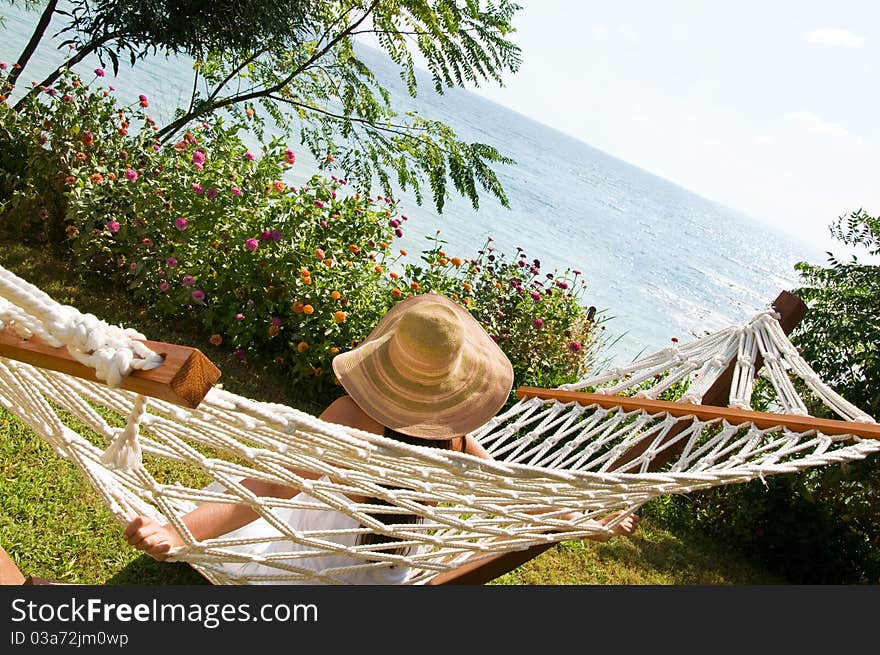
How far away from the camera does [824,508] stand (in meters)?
3.32

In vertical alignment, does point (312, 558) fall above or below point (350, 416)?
below

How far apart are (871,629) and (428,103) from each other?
112 ft

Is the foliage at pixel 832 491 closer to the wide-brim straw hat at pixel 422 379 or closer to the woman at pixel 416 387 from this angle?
the woman at pixel 416 387

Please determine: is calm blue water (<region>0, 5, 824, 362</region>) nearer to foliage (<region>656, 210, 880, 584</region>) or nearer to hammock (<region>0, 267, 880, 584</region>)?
foliage (<region>656, 210, 880, 584</region>)

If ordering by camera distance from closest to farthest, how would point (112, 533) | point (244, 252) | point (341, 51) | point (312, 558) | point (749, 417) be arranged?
1. point (312, 558)
2. point (749, 417)
3. point (112, 533)
4. point (244, 252)
5. point (341, 51)

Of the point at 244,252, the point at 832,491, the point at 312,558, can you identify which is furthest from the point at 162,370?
the point at 832,491

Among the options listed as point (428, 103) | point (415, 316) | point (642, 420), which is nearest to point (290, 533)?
point (415, 316)

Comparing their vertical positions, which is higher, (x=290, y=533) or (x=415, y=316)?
(x=415, y=316)

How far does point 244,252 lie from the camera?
11.3 feet

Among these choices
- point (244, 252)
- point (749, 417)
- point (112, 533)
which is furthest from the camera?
point (244, 252)

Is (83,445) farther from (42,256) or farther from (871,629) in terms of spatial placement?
(42,256)

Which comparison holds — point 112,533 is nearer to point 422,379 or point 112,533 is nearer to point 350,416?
point 350,416

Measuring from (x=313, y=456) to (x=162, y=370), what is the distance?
0.39 meters

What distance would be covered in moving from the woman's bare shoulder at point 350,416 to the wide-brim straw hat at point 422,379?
5 centimetres
